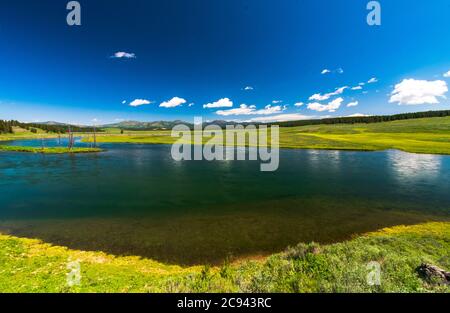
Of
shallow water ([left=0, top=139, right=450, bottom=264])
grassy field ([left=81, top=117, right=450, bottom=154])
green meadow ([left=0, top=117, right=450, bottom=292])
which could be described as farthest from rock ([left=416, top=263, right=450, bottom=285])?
grassy field ([left=81, top=117, right=450, bottom=154])

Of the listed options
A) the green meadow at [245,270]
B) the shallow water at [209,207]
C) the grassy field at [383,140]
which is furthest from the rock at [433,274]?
the grassy field at [383,140]

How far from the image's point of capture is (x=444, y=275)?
855cm

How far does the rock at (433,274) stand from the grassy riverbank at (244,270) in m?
0.24

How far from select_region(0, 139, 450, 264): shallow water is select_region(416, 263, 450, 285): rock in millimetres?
6962

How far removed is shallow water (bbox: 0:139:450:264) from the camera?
50.9 feet

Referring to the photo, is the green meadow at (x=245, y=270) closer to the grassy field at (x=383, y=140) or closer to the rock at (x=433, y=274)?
the rock at (x=433, y=274)

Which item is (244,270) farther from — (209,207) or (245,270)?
(209,207)

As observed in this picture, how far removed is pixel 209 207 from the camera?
73.5 feet

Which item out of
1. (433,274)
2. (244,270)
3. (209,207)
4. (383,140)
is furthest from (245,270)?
(383,140)

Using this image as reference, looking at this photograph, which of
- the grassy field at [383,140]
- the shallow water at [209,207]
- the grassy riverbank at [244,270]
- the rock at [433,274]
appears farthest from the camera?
the grassy field at [383,140]

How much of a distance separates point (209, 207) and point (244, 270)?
1204cm

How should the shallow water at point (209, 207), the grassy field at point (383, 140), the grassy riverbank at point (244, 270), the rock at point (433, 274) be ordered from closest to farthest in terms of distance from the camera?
the grassy riverbank at point (244, 270)
the rock at point (433, 274)
the shallow water at point (209, 207)
the grassy field at point (383, 140)

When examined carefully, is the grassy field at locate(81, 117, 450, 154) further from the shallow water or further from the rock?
the rock

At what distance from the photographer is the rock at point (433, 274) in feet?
27.6
